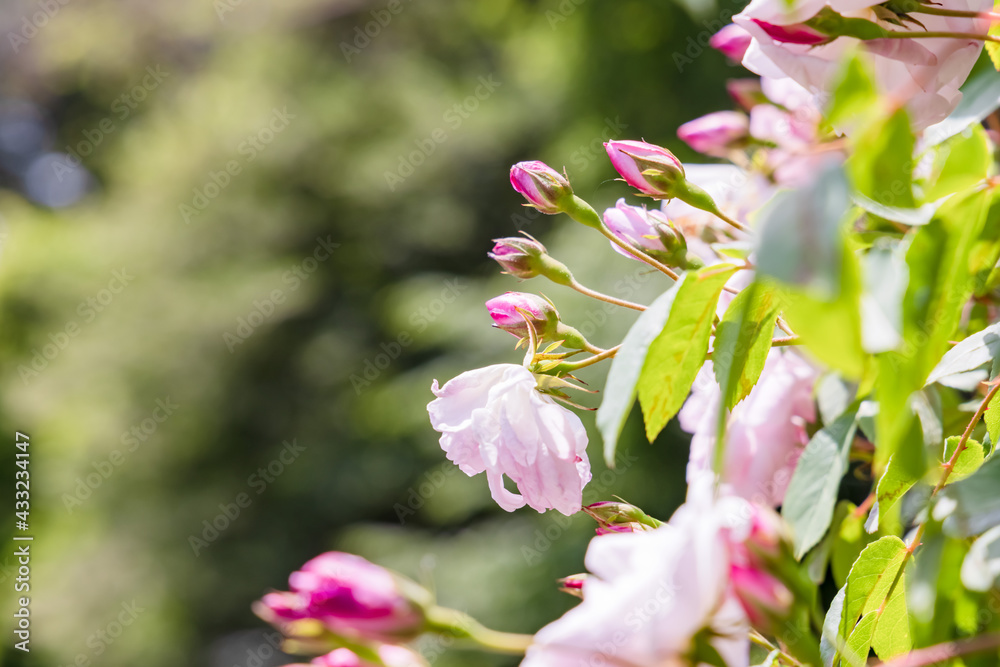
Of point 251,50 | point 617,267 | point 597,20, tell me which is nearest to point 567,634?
point 617,267

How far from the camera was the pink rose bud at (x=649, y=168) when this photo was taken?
1.06ft

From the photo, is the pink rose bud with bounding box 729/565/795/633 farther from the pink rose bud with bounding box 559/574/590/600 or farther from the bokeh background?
the bokeh background

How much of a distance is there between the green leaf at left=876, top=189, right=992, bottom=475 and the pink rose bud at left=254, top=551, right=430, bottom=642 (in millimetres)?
110

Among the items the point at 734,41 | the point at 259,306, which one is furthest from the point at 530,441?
the point at 259,306

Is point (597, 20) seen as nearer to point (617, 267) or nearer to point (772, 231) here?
point (617, 267)

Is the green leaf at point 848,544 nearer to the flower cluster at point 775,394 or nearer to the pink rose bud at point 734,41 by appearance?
the flower cluster at point 775,394

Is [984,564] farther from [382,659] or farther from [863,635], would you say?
[382,659]

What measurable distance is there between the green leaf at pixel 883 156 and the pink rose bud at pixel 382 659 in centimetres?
14

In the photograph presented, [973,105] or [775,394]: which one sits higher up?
[973,105]

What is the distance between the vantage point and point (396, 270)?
2990 mm

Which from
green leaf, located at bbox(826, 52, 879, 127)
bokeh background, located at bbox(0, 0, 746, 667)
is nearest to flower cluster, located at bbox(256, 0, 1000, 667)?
green leaf, located at bbox(826, 52, 879, 127)

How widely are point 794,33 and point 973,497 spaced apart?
0.47ft

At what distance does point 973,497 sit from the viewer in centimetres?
21

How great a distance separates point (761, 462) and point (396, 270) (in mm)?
2699
